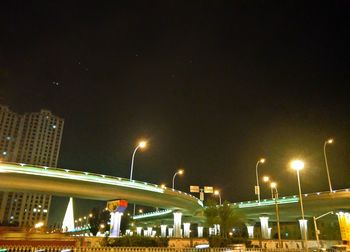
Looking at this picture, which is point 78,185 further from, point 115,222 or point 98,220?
point 98,220

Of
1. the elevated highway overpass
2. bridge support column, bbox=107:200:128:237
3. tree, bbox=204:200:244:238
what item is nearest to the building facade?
bridge support column, bbox=107:200:128:237

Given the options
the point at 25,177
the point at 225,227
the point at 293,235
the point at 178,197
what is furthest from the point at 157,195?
the point at 293,235

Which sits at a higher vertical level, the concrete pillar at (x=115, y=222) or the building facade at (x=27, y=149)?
the building facade at (x=27, y=149)

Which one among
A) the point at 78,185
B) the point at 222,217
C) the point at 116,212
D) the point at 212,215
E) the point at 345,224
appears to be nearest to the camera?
the point at 78,185

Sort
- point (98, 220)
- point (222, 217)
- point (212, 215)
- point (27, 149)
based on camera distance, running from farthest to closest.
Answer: point (27, 149), point (98, 220), point (212, 215), point (222, 217)

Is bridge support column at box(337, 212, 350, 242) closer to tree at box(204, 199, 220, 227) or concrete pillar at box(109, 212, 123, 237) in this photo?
tree at box(204, 199, 220, 227)

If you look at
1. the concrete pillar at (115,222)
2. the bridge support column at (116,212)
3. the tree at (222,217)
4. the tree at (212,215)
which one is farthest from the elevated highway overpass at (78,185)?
the tree at (222,217)

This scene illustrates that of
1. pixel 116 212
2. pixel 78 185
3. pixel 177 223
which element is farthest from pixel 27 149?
pixel 78 185

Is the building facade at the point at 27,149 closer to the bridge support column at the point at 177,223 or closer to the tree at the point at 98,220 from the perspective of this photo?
the tree at the point at 98,220

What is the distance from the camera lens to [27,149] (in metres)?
152

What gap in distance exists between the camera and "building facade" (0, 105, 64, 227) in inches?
5714

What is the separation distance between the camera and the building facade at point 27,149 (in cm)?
14512

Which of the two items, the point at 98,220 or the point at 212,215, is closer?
the point at 212,215

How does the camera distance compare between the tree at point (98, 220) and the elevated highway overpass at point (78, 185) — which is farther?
the tree at point (98, 220)
